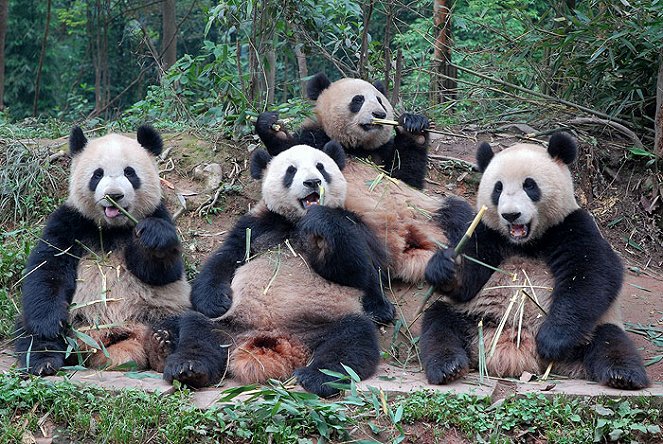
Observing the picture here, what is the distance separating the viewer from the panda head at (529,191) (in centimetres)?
647

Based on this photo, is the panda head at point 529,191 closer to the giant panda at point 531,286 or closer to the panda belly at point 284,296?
the giant panda at point 531,286

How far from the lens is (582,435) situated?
18.1 ft

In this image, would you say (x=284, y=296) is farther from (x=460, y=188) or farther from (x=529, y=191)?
(x=460, y=188)

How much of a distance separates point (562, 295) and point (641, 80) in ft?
16.6

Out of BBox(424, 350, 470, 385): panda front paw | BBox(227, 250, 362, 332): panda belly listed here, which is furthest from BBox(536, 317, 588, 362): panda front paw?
BBox(227, 250, 362, 332): panda belly

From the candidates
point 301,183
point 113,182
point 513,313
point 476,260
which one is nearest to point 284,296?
point 301,183

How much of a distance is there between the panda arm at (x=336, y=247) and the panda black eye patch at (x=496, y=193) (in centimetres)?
108

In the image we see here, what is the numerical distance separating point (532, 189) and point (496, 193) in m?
0.27

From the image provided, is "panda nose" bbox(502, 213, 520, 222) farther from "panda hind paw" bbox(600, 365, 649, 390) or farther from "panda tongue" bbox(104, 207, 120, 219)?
"panda tongue" bbox(104, 207, 120, 219)

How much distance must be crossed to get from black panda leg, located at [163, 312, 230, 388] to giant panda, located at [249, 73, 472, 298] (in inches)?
70.5

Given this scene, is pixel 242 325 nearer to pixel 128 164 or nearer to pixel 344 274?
pixel 344 274

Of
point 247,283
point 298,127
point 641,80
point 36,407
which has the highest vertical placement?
point 641,80

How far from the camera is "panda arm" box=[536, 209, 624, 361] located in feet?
20.2

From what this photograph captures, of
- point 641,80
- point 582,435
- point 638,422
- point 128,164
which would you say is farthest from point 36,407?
point 641,80
